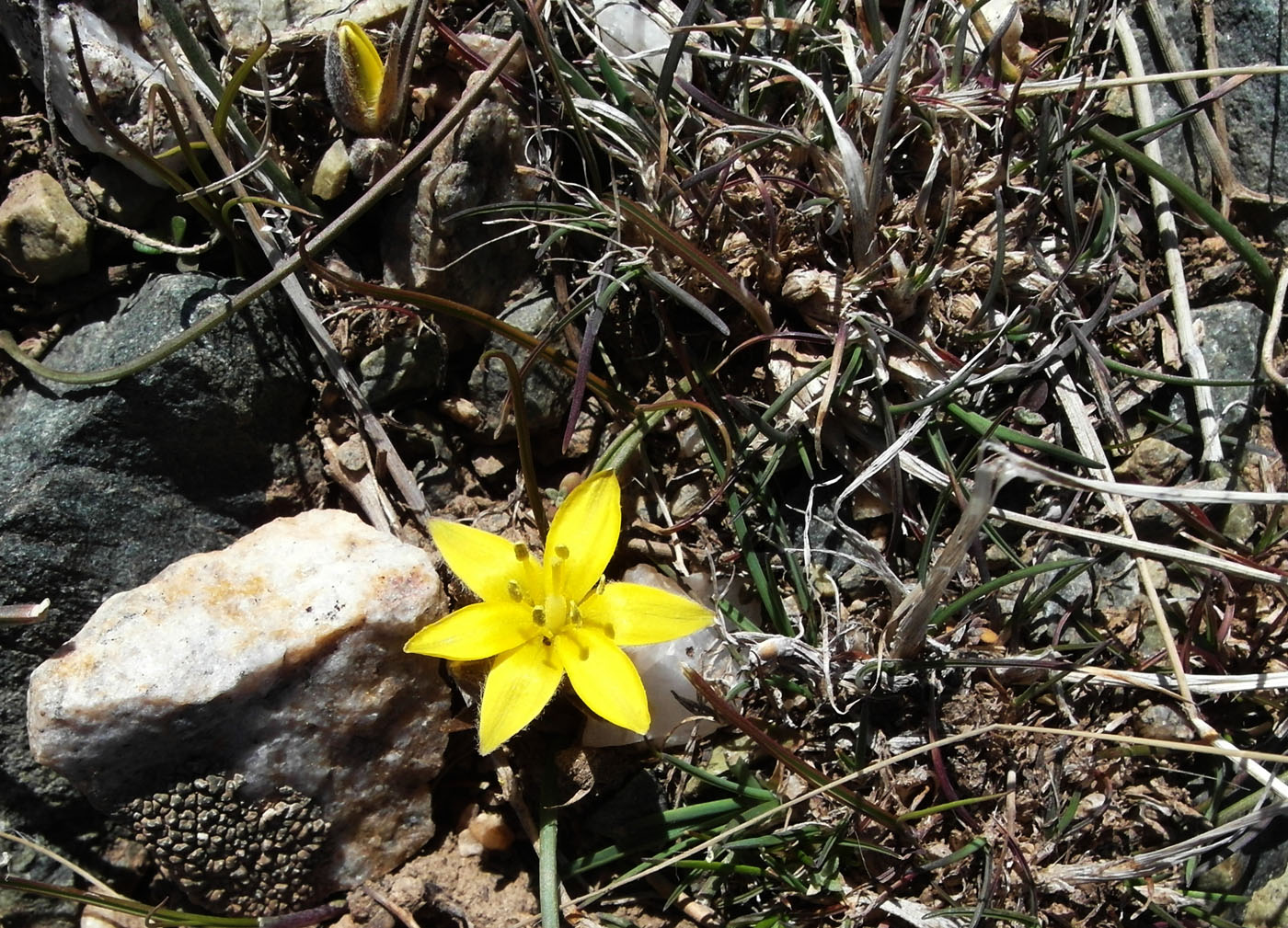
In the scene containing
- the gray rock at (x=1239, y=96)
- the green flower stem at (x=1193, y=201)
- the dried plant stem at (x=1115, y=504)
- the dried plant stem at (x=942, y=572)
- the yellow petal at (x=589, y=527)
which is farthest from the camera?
the gray rock at (x=1239, y=96)

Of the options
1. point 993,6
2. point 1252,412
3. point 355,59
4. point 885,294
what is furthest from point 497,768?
point 993,6

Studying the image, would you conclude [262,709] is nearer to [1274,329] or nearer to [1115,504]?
[1115,504]

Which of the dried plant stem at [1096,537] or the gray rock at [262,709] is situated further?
the gray rock at [262,709]

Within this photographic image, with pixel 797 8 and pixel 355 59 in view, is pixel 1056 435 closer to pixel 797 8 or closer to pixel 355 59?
pixel 797 8

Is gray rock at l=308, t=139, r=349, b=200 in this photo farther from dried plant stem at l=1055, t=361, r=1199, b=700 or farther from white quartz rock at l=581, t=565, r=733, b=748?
dried plant stem at l=1055, t=361, r=1199, b=700

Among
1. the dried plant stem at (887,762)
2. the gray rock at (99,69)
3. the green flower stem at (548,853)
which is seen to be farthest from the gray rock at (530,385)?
the dried plant stem at (887,762)

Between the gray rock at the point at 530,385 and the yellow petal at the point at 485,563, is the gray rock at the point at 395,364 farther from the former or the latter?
the yellow petal at the point at 485,563

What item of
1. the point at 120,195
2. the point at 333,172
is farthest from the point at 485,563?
the point at 120,195
